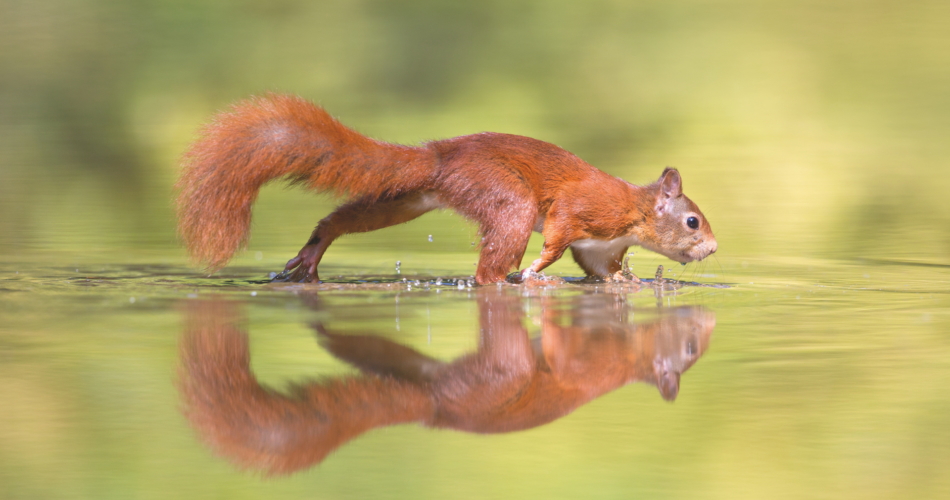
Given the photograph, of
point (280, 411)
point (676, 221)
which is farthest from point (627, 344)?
point (676, 221)

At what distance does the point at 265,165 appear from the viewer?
14.1 ft

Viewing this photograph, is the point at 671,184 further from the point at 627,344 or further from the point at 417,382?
the point at 417,382

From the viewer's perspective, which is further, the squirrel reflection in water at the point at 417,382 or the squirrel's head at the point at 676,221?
the squirrel's head at the point at 676,221

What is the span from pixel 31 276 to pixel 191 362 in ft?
8.60

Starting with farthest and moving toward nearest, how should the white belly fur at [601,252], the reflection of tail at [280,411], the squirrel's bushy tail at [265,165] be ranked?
1. the white belly fur at [601,252]
2. the squirrel's bushy tail at [265,165]
3. the reflection of tail at [280,411]

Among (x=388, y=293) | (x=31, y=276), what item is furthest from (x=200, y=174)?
(x=31, y=276)

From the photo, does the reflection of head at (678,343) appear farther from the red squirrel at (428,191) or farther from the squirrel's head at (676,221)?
the squirrel's head at (676,221)

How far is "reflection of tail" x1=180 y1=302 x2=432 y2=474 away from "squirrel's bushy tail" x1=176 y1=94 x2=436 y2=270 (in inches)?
59.1

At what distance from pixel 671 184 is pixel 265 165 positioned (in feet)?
7.43

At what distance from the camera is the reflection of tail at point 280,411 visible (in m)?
1.98

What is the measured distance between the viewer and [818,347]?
10.1ft

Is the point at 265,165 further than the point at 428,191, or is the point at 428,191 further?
the point at 428,191

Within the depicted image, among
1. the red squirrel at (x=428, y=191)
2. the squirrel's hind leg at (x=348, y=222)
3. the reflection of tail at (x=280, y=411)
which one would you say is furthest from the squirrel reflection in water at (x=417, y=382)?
the squirrel's hind leg at (x=348, y=222)

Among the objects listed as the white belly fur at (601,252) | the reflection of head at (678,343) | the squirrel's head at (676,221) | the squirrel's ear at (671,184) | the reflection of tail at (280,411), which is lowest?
the reflection of tail at (280,411)
